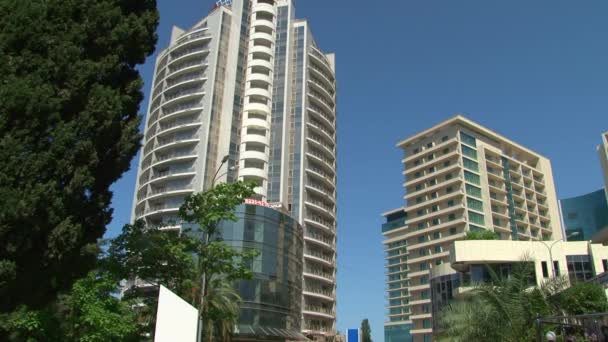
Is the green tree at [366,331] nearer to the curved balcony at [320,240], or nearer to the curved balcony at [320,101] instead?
the curved balcony at [320,240]

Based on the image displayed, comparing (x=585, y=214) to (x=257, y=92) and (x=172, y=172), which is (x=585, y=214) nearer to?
(x=257, y=92)

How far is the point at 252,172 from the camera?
76.8 m

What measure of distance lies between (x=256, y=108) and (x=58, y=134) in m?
68.6

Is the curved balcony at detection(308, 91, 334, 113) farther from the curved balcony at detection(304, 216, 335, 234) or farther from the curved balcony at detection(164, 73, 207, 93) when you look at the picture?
the curved balcony at detection(304, 216, 335, 234)

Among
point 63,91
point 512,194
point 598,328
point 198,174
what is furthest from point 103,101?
point 512,194

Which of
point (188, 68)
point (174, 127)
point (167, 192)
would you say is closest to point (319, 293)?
point (167, 192)

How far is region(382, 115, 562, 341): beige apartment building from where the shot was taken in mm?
87062

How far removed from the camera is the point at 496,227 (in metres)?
90.2

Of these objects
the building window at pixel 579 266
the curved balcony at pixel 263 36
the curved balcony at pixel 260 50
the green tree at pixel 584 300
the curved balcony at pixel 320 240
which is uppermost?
the curved balcony at pixel 263 36

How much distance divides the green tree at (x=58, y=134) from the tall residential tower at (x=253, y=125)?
56686 millimetres

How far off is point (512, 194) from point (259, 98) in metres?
51.8

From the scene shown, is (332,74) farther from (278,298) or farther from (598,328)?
(598,328)

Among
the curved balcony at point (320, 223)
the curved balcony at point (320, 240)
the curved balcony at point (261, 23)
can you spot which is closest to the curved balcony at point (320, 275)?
the curved balcony at point (320, 240)

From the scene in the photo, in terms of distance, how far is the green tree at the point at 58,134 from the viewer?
13.6m
